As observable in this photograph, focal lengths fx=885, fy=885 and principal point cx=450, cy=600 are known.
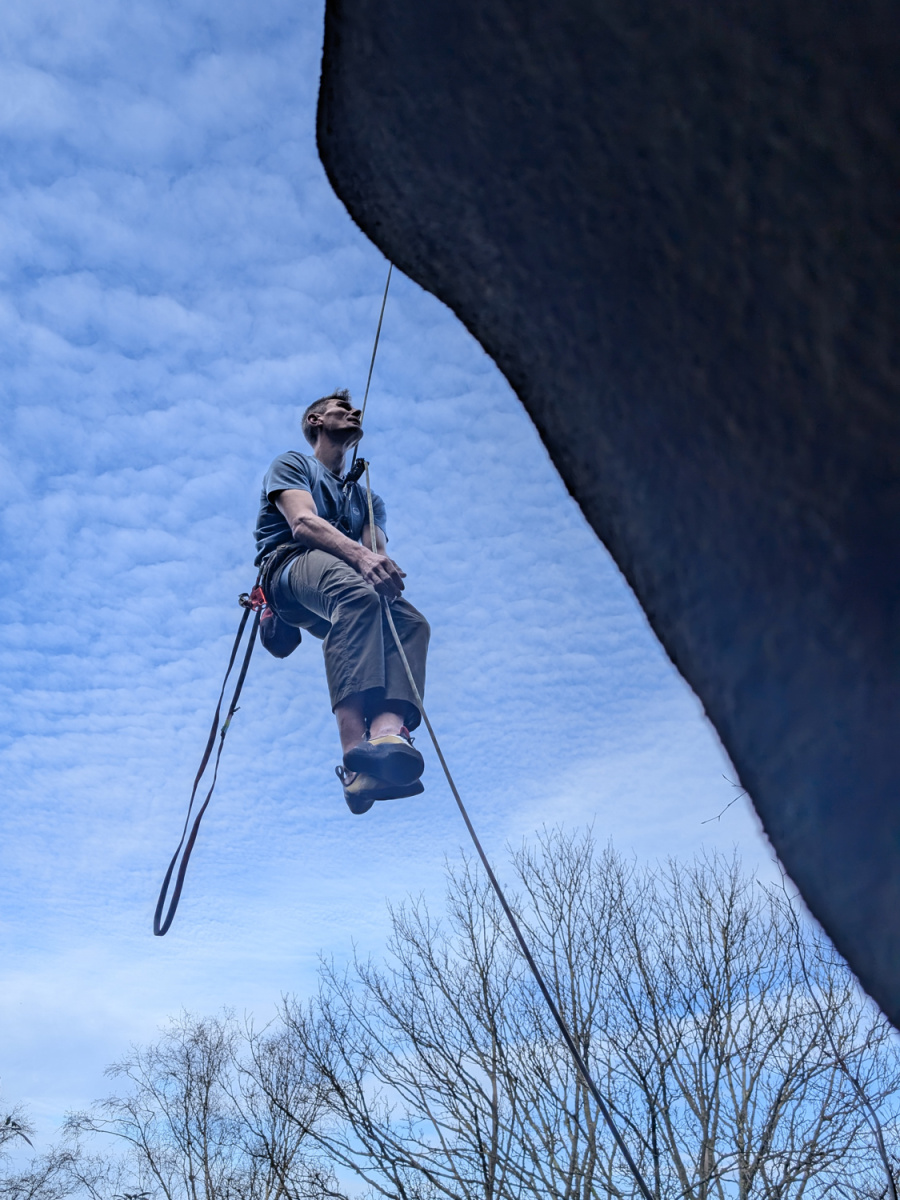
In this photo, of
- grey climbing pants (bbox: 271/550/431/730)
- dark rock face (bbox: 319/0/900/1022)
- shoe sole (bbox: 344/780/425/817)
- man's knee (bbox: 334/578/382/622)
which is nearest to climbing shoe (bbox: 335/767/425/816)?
shoe sole (bbox: 344/780/425/817)

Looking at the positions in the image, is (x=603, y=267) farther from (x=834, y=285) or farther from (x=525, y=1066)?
(x=525, y=1066)

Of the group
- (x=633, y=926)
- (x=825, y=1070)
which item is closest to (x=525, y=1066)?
(x=633, y=926)

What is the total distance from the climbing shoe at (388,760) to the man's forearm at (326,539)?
0.59 m

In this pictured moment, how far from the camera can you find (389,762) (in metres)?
2.37

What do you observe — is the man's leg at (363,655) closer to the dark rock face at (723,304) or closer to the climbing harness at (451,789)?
the climbing harness at (451,789)

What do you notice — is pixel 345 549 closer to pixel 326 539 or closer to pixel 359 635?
pixel 326 539

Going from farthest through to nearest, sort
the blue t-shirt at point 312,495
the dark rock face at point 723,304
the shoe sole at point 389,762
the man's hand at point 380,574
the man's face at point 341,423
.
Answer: the man's face at point 341,423, the blue t-shirt at point 312,495, the man's hand at point 380,574, the shoe sole at point 389,762, the dark rock face at point 723,304

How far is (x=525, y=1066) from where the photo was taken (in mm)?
13766

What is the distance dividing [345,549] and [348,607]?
0.20 meters

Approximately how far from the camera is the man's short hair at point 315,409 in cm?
334

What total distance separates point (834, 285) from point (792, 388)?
96 millimetres

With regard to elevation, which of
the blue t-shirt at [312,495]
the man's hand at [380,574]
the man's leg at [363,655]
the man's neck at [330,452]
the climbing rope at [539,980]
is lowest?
the climbing rope at [539,980]

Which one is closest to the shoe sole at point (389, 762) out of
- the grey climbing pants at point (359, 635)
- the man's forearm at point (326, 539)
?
the grey climbing pants at point (359, 635)

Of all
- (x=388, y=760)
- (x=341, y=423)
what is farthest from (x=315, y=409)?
(x=388, y=760)
